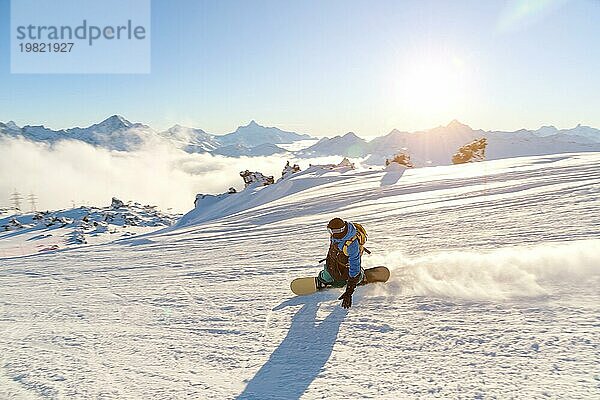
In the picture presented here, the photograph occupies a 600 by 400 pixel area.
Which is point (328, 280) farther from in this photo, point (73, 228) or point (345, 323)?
point (73, 228)

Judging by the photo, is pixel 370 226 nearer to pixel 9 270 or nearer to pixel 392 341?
pixel 392 341

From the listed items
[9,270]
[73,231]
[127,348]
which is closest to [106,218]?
[73,231]

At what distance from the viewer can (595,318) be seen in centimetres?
395

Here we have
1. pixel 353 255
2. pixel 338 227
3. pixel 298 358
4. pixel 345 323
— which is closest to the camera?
pixel 298 358

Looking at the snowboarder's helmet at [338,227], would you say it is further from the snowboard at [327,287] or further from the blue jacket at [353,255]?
the snowboard at [327,287]

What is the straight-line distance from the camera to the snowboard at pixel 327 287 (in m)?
6.05

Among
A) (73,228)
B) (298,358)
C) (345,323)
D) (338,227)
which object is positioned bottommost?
(73,228)

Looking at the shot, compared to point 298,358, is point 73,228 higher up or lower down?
lower down

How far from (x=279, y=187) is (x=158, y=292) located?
92.3 feet

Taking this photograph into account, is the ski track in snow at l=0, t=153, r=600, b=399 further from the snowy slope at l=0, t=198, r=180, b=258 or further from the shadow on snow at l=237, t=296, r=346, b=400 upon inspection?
the snowy slope at l=0, t=198, r=180, b=258

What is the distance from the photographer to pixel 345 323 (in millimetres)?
4949

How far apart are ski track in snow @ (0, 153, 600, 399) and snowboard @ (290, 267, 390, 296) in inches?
5.9

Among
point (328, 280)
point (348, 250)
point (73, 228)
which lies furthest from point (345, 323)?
point (73, 228)

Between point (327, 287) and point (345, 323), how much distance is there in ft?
4.11
